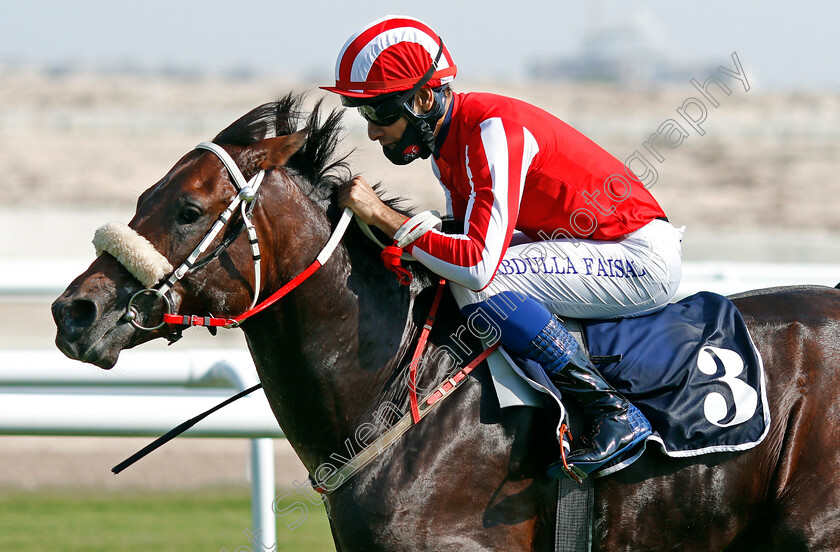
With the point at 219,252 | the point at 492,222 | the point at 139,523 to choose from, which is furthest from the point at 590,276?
the point at 139,523

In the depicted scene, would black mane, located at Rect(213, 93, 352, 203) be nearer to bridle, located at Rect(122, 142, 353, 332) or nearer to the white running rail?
bridle, located at Rect(122, 142, 353, 332)

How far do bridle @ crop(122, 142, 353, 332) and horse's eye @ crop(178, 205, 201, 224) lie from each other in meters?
0.06

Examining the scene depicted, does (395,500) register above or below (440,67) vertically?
below

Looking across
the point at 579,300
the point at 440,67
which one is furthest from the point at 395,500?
the point at 440,67

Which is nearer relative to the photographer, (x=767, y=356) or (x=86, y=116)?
(x=767, y=356)

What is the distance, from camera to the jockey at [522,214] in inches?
106

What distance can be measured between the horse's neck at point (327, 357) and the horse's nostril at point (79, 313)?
0.44 metres

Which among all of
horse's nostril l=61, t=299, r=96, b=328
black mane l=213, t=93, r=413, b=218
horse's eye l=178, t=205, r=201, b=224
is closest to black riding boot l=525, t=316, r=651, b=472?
black mane l=213, t=93, r=413, b=218

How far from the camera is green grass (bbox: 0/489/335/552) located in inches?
191

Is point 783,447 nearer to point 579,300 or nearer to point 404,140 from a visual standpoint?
point 579,300

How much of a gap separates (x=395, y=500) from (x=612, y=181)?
1.14 m

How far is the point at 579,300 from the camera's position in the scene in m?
2.88

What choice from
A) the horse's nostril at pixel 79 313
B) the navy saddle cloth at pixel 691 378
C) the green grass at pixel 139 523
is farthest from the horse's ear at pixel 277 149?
the green grass at pixel 139 523

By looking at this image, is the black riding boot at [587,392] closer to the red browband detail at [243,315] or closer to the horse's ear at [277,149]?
the red browband detail at [243,315]
